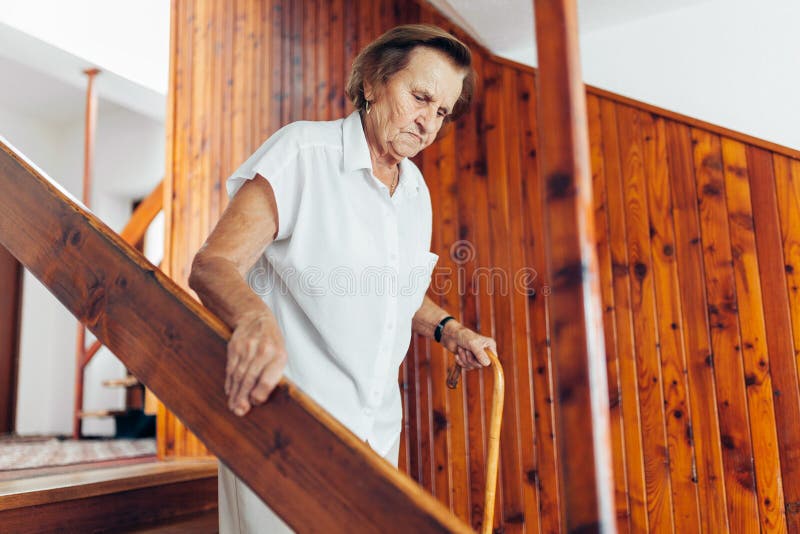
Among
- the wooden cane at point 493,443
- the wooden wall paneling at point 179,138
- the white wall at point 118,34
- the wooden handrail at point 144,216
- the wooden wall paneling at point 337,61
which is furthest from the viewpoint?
the white wall at point 118,34

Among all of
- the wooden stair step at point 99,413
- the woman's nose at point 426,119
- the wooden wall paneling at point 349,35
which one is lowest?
the wooden stair step at point 99,413

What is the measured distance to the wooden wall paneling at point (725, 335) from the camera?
7.72 ft

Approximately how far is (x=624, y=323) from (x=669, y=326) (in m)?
0.16

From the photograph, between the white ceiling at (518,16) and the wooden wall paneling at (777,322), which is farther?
the white ceiling at (518,16)

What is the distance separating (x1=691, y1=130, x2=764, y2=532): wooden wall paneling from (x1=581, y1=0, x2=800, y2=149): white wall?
6.1 inches

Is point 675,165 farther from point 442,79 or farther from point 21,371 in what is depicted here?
point 21,371

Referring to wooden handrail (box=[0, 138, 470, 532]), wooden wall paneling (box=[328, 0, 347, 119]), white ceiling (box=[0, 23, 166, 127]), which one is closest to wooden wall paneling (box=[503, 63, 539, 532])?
wooden wall paneling (box=[328, 0, 347, 119])

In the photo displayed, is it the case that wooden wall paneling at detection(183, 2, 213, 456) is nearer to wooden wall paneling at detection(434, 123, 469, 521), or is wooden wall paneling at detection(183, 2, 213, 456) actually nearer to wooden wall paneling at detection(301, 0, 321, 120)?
wooden wall paneling at detection(301, 0, 321, 120)

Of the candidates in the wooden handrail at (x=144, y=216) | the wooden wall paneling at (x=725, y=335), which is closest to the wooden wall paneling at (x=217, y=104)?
the wooden handrail at (x=144, y=216)

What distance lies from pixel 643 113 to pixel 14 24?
4.13 m

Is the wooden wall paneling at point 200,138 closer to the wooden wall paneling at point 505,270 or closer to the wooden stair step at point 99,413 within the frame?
the wooden wall paneling at point 505,270

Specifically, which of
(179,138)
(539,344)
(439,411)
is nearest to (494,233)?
(539,344)

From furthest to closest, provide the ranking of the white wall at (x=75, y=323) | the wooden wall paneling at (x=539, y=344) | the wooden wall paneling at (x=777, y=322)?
the white wall at (x=75, y=323), the wooden wall paneling at (x=539, y=344), the wooden wall paneling at (x=777, y=322)

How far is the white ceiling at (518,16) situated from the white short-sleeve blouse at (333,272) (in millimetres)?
1662
